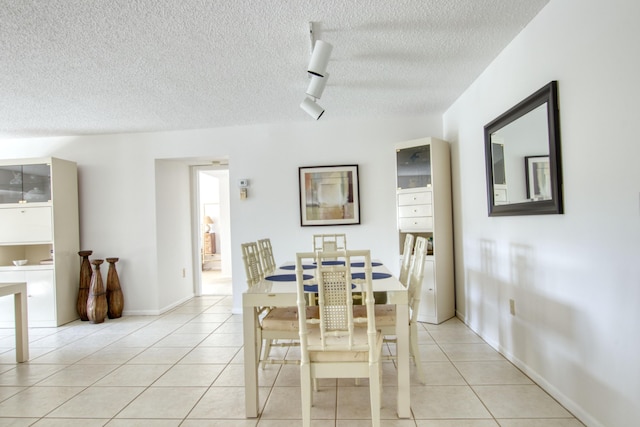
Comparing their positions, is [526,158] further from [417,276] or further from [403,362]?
[403,362]

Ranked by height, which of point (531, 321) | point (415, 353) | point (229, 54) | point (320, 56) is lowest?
point (415, 353)

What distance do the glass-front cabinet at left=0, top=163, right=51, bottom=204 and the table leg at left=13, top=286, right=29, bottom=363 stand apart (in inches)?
60.2

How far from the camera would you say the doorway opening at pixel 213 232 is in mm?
5613

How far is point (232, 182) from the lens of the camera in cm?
446

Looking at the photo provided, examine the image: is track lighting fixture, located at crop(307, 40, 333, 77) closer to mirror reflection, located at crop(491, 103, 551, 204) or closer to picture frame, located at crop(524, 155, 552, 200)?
mirror reflection, located at crop(491, 103, 551, 204)

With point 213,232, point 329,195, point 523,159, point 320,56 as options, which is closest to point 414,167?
point 329,195

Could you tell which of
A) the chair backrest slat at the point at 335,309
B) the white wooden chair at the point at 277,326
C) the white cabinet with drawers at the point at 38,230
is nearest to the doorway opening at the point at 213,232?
the white cabinet with drawers at the point at 38,230

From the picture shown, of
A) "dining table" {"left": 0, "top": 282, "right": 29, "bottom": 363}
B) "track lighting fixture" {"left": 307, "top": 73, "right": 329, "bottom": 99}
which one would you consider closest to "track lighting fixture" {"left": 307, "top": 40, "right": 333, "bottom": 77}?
"track lighting fixture" {"left": 307, "top": 73, "right": 329, "bottom": 99}

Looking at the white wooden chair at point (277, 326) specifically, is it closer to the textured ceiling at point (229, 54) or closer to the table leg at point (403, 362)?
the table leg at point (403, 362)

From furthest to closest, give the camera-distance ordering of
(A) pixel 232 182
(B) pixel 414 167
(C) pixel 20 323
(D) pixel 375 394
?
(A) pixel 232 182
(B) pixel 414 167
(C) pixel 20 323
(D) pixel 375 394

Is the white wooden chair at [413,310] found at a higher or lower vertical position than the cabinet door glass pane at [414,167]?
lower

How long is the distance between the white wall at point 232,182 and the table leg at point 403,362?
7.29 ft

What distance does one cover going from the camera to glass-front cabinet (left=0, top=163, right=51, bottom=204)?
4.12 metres

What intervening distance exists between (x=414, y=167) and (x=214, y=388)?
2907 mm
